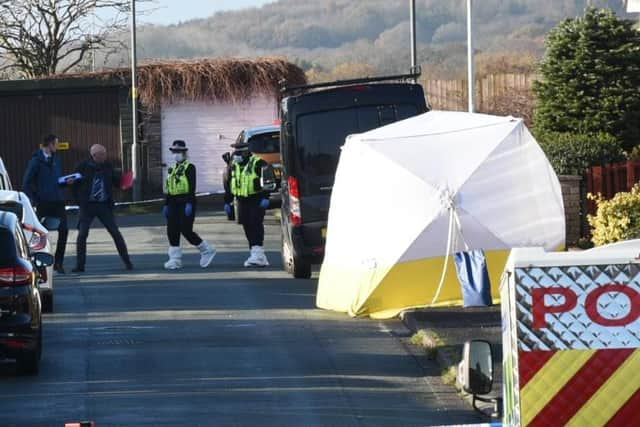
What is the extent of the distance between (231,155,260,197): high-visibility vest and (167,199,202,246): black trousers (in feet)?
2.33

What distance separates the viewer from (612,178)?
818 inches

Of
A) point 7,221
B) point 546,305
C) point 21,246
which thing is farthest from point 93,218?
point 546,305

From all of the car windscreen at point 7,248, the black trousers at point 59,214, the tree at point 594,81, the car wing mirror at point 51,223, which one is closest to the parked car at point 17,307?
the car windscreen at point 7,248

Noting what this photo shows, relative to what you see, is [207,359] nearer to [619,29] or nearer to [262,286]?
[262,286]

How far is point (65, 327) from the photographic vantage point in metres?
15.6

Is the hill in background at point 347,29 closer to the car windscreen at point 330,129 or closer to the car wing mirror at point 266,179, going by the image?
the car wing mirror at point 266,179

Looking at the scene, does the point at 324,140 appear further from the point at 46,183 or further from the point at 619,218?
the point at 46,183

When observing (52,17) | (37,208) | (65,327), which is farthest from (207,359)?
(52,17)

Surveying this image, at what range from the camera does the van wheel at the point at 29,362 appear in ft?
40.5

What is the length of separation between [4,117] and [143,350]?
85.3 feet

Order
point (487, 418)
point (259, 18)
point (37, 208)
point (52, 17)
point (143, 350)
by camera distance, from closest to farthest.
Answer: point (487, 418), point (143, 350), point (37, 208), point (52, 17), point (259, 18)

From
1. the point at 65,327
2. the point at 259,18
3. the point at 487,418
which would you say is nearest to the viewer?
the point at 487,418

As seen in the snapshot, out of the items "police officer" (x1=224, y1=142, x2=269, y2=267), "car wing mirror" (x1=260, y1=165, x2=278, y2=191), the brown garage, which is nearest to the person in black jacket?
"police officer" (x1=224, y1=142, x2=269, y2=267)

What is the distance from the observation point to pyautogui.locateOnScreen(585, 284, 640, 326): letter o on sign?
5086 millimetres
